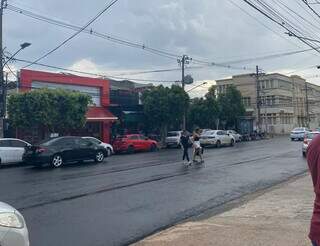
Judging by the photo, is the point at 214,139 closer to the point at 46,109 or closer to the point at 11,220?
the point at 46,109

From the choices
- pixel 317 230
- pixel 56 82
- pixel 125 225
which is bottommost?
pixel 125 225

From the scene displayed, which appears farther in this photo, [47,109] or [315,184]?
[47,109]

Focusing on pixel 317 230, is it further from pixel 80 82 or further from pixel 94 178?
pixel 80 82

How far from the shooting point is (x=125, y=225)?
9.05 m

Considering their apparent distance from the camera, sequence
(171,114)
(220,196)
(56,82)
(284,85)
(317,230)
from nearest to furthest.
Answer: (317,230) → (220,196) → (56,82) → (171,114) → (284,85)

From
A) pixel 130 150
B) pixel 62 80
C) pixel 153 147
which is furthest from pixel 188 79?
pixel 130 150

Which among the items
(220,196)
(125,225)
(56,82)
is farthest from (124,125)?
(125,225)

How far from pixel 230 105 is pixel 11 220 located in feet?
192

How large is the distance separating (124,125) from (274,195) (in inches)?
1330

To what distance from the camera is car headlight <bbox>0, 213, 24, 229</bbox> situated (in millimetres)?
4828

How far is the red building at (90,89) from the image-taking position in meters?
36.2

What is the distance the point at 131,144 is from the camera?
36.8 m

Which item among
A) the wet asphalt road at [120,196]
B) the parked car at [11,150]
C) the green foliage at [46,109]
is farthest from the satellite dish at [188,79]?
the wet asphalt road at [120,196]

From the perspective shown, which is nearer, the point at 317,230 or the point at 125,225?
the point at 317,230
